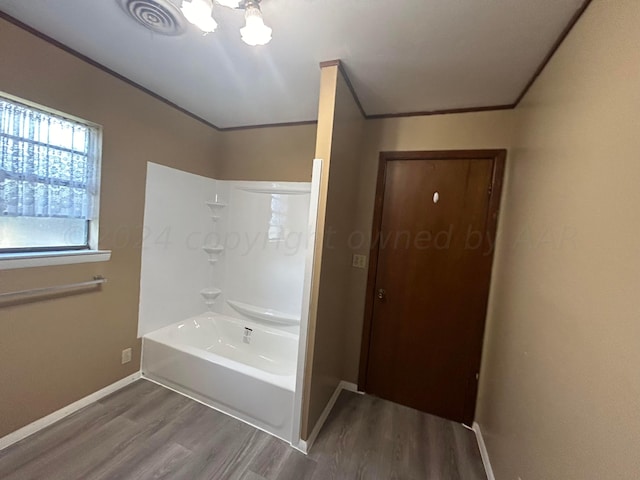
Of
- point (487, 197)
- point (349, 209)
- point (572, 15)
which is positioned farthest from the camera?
point (349, 209)

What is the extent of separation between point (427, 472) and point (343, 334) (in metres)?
1.03

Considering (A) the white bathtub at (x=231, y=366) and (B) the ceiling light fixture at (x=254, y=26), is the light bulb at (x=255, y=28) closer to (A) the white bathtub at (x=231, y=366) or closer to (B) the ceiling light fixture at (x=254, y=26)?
(B) the ceiling light fixture at (x=254, y=26)

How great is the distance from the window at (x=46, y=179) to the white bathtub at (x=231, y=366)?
1055 mm

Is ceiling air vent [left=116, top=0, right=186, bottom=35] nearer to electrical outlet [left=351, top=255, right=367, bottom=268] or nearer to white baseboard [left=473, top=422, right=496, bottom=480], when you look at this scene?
electrical outlet [left=351, top=255, right=367, bottom=268]

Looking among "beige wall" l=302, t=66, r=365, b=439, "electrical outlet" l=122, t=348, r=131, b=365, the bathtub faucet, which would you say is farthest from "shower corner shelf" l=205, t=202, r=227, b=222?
"beige wall" l=302, t=66, r=365, b=439

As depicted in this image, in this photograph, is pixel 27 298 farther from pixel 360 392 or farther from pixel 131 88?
pixel 360 392

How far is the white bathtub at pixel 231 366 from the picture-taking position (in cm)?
172

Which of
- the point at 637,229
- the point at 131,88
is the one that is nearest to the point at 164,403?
the point at 131,88

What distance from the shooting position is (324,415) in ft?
6.25

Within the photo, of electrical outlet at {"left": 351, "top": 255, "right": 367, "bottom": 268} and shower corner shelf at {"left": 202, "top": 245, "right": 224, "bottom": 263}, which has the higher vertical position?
electrical outlet at {"left": 351, "top": 255, "right": 367, "bottom": 268}

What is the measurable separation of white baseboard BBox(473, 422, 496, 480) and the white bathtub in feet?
4.10

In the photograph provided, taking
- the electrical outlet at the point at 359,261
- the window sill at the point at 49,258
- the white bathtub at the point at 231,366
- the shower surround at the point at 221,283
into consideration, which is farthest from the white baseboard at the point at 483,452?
the window sill at the point at 49,258

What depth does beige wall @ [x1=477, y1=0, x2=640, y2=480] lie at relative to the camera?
706 mm

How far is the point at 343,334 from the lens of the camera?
227cm
